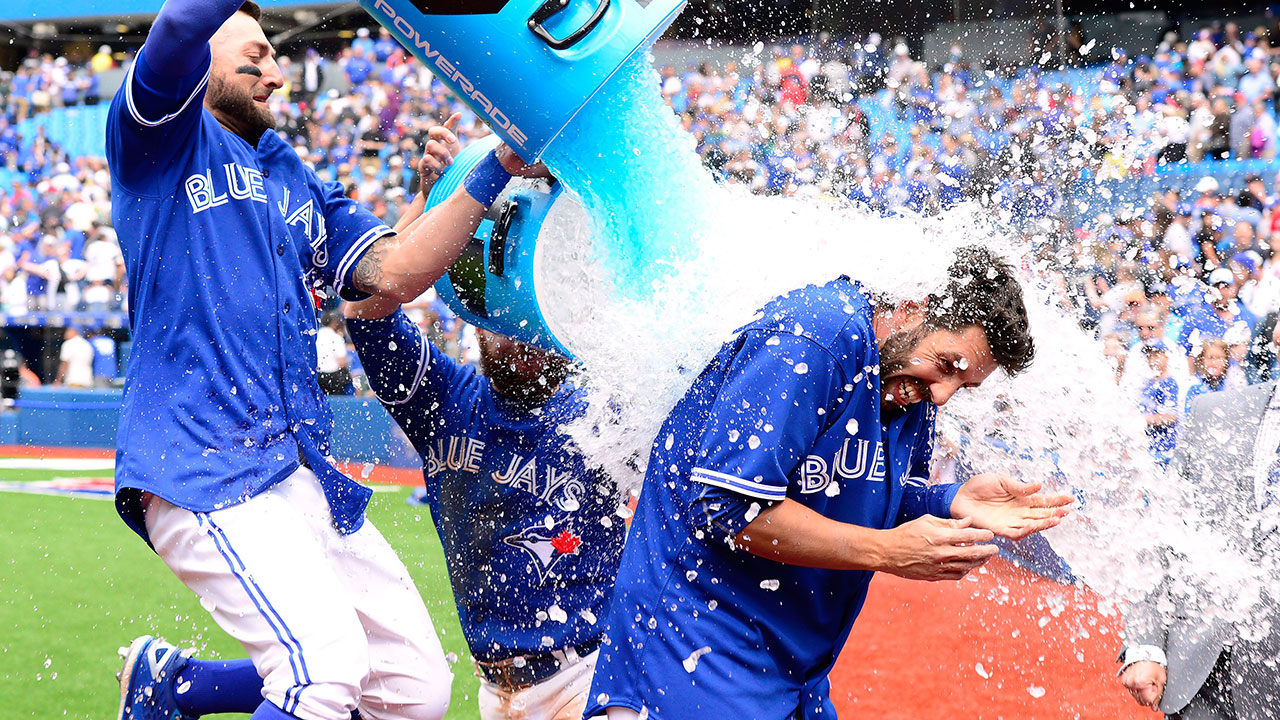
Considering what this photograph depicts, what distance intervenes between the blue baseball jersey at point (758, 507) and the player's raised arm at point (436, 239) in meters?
0.74

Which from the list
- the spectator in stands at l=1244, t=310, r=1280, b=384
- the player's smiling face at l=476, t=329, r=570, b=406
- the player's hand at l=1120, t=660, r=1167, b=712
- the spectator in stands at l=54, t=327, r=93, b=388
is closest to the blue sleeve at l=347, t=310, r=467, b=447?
the player's smiling face at l=476, t=329, r=570, b=406

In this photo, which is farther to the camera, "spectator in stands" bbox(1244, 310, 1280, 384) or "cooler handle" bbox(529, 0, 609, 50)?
"spectator in stands" bbox(1244, 310, 1280, 384)

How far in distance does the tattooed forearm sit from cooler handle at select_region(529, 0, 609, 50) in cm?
71

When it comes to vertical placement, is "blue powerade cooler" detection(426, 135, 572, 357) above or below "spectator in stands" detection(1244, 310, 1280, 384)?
below

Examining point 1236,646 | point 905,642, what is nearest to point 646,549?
point 1236,646

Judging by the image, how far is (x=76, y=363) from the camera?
13.6 meters

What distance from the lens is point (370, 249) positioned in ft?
9.66

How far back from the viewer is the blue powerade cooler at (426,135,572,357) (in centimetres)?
283

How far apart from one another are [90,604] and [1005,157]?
733 cm

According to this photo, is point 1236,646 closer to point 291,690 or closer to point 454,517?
point 454,517

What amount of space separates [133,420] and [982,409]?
2052 mm

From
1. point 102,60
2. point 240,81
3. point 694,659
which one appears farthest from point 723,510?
point 102,60

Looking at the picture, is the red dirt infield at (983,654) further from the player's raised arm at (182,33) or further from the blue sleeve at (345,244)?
the player's raised arm at (182,33)

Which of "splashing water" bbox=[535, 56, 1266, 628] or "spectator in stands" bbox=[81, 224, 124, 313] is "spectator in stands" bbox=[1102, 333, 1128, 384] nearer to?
"splashing water" bbox=[535, 56, 1266, 628]
